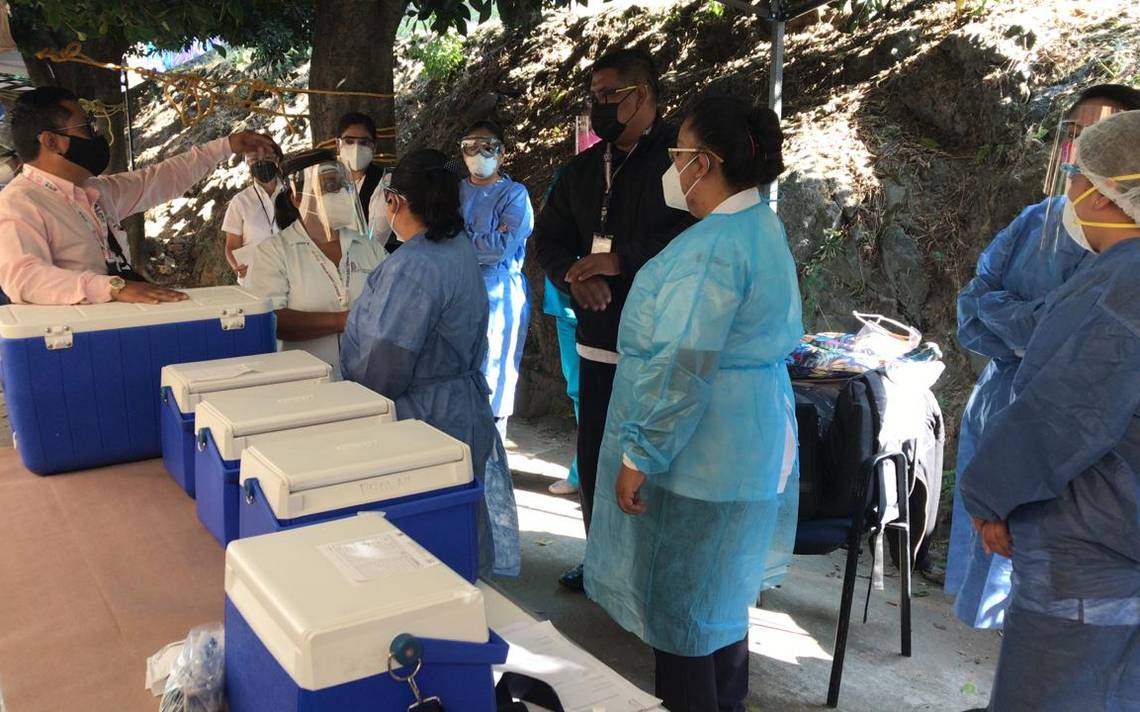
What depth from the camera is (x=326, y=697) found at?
3.20ft

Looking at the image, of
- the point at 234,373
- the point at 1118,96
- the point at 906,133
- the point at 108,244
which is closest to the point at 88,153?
the point at 108,244

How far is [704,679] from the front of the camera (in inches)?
89.0

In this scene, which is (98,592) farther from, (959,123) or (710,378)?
(959,123)

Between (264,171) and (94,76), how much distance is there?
19.7ft

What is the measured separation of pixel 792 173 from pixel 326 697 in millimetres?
5057

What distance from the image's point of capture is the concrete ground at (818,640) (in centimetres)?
298

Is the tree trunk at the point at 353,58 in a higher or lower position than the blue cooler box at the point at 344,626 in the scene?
higher

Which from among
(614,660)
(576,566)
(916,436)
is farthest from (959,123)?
(614,660)

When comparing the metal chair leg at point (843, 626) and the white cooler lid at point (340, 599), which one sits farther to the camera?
the metal chair leg at point (843, 626)

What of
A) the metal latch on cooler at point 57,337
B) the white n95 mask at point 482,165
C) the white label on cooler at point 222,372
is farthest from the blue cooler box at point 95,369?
the white n95 mask at point 482,165

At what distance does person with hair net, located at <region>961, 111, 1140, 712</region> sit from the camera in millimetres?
1686

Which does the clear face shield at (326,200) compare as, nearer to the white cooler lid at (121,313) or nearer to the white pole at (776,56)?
the white cooler lid at (121,313)

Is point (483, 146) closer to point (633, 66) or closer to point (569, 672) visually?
point (633, 66)

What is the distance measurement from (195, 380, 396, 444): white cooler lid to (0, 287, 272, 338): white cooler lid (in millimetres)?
432
